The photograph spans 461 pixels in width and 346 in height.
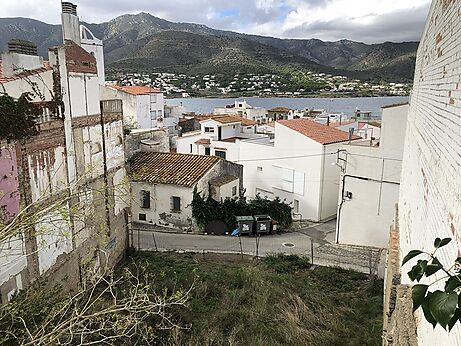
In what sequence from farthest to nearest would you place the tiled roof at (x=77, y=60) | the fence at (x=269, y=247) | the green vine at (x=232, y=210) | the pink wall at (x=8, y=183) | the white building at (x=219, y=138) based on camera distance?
the white building at (x=219, y=138)
the green vine at (x=232, y=210)
the fence at (x=269, y=247)
the tiled roof at (x=77, y=60)
the pink wall at (x=8, y=183)

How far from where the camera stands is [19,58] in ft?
34.2

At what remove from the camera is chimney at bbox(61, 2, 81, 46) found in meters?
13.2

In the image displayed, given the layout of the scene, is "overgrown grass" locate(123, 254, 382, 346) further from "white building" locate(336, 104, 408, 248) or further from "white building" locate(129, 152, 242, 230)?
"white building" locate(129, 152, 242, 230)

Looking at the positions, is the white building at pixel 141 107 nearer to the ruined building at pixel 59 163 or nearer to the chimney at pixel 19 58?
the ruined building at pixel 59 163

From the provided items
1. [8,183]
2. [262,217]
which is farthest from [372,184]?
[8,183]

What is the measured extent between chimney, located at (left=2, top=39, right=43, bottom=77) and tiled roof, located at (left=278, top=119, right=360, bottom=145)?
14.9 meters

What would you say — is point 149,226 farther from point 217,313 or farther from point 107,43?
point 107,43

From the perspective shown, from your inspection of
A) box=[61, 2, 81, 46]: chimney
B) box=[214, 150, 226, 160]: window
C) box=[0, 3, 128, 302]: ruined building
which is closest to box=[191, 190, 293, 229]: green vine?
box=[0, 3, 128, 302]: ruined building

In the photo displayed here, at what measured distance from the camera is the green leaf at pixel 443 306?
1515 millimetres

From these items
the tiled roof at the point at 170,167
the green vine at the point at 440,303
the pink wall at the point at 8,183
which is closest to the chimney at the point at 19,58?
the pink wall at the point at 8,183

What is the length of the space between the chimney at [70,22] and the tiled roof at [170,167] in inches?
308

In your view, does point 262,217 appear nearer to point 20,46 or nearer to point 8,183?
Answer: point 20,46

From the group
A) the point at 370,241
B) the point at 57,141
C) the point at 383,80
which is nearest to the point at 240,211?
the point at 370,241

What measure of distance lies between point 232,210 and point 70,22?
11685 mm
